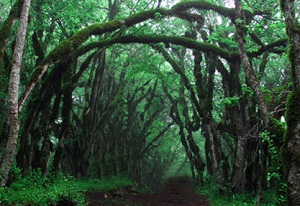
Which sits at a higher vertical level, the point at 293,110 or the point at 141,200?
the point at 293,110

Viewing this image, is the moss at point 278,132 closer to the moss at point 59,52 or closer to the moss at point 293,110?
the moss at point 293,110

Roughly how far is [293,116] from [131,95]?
715 inches

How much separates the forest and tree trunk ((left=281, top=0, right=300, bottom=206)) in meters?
0.02

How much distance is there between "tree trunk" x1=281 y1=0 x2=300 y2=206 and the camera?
5852 millimetres

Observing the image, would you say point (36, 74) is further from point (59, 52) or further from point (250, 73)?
point (250, 73)

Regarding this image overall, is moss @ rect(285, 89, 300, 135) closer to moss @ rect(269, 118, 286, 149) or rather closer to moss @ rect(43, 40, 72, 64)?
moss @ rect(269, 118, 286, 149)

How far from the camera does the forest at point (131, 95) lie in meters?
7.85

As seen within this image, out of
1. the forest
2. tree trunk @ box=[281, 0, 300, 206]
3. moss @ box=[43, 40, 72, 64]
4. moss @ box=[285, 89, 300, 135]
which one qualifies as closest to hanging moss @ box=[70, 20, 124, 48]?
the forest

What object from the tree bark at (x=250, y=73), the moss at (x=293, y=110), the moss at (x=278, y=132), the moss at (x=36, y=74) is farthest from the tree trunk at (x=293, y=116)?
the moss at (x=36, y=74)

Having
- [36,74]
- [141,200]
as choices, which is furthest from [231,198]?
[36,74]

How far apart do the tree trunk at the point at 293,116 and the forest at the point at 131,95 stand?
0.02 meters

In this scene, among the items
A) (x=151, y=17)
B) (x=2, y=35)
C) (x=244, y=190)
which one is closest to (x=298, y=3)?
(x=151, y=17)

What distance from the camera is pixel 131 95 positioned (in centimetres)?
2378

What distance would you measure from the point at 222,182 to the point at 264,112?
7.63m
